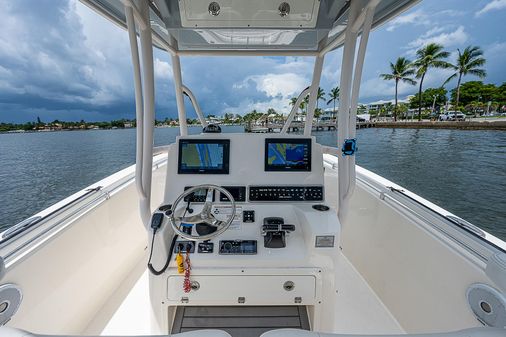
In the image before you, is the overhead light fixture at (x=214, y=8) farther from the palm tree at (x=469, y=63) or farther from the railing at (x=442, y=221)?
the palm tree at (x=469, y=63)

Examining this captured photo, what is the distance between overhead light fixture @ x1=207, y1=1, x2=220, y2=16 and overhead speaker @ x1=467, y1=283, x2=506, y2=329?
6.03 feet

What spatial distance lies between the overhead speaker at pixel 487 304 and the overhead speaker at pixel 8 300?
5.81 ft

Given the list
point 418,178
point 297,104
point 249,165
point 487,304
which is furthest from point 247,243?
point 418,178

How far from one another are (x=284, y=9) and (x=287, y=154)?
34.4 inches

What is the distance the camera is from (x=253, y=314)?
1276 mm

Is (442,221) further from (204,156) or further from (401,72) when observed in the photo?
(401,72)

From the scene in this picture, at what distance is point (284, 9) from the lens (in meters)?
1.40

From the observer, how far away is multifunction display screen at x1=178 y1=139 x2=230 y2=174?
→ 5.08 feet

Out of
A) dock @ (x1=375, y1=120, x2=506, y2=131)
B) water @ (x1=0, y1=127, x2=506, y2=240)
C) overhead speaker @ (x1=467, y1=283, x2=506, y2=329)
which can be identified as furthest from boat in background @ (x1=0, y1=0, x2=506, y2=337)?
dock @ (x1=375, y1=120, x2=506, y2=131)

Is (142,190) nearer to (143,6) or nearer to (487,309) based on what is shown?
(143,6)

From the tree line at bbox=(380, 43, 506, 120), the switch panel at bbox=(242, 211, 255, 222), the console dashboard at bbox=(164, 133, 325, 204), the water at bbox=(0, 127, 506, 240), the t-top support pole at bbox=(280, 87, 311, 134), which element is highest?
the tree line at bbox=(380, 43, 506, 120)

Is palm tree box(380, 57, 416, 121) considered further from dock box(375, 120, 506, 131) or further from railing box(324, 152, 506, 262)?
railing box(324, 152, 506, 262)

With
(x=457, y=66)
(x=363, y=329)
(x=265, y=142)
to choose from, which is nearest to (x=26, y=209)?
(x=265, y=142)

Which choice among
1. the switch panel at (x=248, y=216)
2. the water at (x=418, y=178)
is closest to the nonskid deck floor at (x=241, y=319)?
the switch panel at (x=248, y=216)
